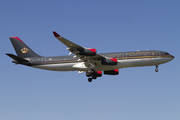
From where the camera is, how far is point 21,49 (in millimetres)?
65188

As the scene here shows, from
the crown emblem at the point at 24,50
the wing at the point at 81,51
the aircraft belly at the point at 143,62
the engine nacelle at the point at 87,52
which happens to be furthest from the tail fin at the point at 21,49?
the aircraft belly at the point at 143,62

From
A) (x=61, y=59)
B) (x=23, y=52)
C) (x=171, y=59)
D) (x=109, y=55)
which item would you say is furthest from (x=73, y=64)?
(x=171, y=59)

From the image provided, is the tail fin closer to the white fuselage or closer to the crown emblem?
the crown emblem

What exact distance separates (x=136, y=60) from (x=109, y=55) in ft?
19.2

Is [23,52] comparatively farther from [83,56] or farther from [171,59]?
[171,59]

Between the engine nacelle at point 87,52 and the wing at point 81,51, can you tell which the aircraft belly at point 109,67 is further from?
the engine nacelle at point 87,52

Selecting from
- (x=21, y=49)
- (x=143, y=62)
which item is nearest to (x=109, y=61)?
(x=143, y=62)

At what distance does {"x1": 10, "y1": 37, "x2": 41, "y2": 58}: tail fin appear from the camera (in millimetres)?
64575

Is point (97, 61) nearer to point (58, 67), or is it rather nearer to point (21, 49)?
point (58, 67)

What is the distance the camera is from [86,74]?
59.8 metres

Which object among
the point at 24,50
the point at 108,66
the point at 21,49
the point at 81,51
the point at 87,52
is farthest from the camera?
the point at 21,49

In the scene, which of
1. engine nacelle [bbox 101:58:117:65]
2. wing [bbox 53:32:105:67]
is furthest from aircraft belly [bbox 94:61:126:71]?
wing [bbox 53:32:105:67]

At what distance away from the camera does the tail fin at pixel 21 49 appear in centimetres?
6457

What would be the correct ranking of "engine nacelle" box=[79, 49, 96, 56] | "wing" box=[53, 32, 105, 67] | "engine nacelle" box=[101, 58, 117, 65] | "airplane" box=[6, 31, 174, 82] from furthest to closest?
"airplane" box=[6, 31, 174, 82], "engine nacelle" box=[101, 58, 117, 65], "engine nacelle" box=[79, 49, 96, 56], "wing" box=[53, 32, 105, 67]
